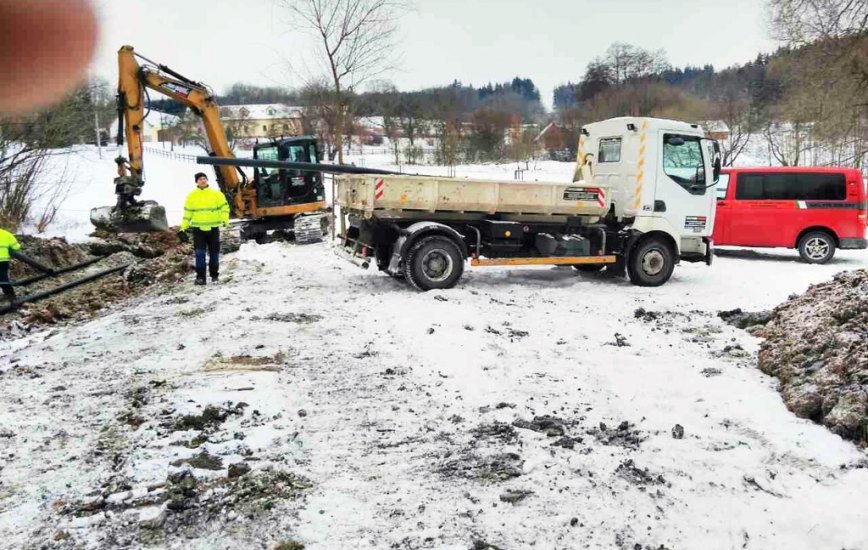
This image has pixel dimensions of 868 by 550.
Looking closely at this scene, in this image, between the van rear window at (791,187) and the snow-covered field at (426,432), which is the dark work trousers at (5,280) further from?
the van rear window at (791,187)

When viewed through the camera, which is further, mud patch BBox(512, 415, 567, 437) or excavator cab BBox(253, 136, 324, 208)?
excavator cab BBox(253, 136, 324, 208)

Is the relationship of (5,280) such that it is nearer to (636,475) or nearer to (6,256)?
(6,256)

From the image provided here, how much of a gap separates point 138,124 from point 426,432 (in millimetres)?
12057

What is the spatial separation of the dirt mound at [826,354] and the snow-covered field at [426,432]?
0.50ft

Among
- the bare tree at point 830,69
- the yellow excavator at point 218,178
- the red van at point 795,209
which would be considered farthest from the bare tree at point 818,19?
the yellow excavator at point 218,178

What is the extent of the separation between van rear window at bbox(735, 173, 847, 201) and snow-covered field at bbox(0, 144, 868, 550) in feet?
21.4

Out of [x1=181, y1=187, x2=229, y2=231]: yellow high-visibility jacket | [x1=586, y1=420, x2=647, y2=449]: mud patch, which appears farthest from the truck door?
[x1=181, y1=187, x2=229, y2=231]: yellow high-visibility jacket

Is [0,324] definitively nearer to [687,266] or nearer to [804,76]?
[687,266]

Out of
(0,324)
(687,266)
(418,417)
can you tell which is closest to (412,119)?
(687,266)

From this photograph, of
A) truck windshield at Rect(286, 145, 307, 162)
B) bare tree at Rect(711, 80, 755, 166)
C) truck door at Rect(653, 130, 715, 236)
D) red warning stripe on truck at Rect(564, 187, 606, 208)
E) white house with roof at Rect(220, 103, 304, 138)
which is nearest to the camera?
red warning stripe on truck at Rect(564, 187, 606, 208)

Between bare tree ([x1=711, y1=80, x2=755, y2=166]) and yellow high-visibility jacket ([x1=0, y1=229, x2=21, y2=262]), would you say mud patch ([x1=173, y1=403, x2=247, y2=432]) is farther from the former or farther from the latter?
bare tree ([x1=711, y1=80, x2=755, y2=166])

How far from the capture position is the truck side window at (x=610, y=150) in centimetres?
1032

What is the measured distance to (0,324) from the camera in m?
8.04

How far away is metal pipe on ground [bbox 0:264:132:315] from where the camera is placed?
28.0 ft
